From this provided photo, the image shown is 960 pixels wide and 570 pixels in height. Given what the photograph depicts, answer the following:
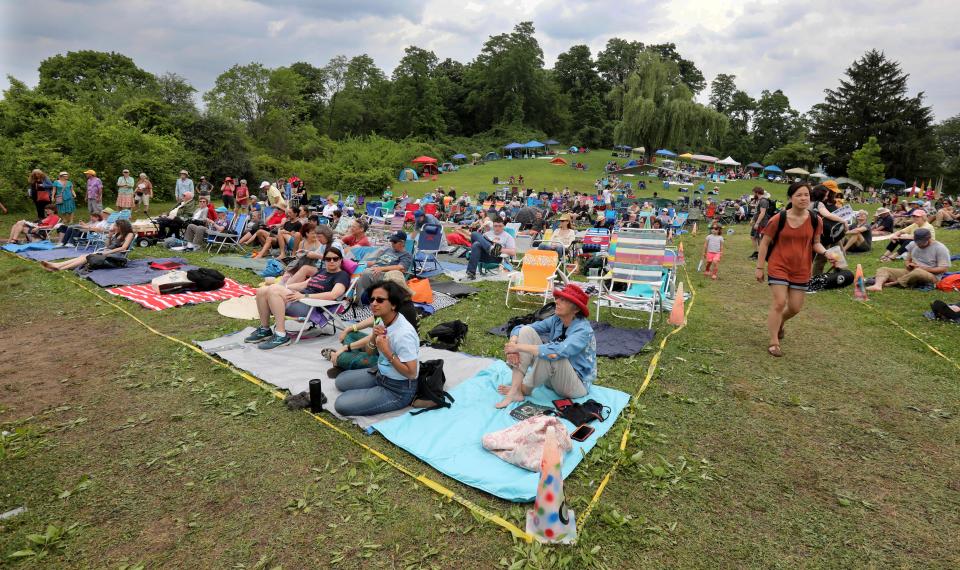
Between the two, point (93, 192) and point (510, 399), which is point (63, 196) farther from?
point (510, 399)

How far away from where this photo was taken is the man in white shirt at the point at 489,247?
914 cm

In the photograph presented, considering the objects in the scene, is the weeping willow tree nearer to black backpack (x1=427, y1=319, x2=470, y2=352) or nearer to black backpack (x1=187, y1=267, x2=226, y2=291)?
black backpack (x1=187, y1=267, x2=226, y2=291)

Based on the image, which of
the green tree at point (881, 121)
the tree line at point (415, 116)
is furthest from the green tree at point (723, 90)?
the green tree at point (881, 121)

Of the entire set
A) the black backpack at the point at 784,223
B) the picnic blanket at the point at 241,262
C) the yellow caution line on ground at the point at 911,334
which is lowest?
the picnic blanket at the point at 241,262

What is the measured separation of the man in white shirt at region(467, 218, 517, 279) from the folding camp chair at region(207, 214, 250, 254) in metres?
5.69

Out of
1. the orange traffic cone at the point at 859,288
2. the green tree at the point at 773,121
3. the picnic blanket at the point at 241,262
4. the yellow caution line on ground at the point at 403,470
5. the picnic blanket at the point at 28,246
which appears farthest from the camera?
the green tree at the point at 773,121

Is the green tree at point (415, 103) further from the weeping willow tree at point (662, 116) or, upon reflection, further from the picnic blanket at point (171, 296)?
the picnic blanket at point (171, 296)

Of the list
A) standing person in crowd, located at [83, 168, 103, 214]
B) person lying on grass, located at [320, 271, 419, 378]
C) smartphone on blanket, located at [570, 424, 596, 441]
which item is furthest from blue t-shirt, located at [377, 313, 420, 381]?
standing person in crowd, located at [83, 168, 103, 214]

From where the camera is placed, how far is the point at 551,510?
104 inches

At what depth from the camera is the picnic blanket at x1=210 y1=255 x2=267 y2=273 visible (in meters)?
9.57

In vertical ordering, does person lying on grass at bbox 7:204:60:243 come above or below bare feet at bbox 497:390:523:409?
above

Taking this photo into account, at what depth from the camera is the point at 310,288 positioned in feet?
19.1

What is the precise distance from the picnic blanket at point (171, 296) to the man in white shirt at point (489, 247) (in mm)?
3754

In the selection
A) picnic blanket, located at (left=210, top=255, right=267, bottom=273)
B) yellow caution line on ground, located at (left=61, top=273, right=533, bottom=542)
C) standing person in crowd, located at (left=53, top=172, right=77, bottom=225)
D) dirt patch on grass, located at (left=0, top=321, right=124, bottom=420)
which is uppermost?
standing person in crowd, located at (left=53, top=172, right=77, bottom=225)
